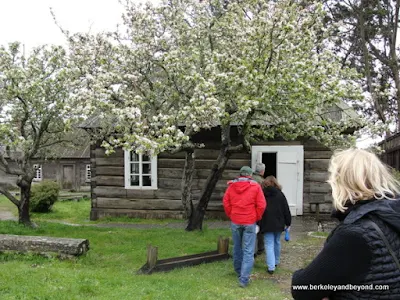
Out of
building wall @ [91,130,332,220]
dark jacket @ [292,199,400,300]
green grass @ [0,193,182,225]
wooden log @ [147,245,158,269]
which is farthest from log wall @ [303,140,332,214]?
dark jacket @ [292,199,400,300]

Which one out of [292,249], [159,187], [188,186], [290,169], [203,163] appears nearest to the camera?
[292,249]

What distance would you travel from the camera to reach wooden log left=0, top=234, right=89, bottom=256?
25.3ft

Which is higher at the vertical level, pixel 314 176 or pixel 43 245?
pixel 314 176

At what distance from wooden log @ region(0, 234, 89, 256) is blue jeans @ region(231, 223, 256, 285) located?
3.14 m

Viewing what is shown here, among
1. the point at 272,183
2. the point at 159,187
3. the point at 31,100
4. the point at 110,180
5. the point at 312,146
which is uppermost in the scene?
the point at 31,100

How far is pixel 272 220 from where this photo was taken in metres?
7.06

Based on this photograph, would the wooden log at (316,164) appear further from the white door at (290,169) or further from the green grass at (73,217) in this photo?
the green grass at (73,217)

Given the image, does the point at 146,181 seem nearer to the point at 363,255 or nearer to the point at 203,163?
the point at 203,163

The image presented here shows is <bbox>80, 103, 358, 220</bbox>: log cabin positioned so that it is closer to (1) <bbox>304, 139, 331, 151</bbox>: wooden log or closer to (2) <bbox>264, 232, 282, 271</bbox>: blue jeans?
(1) <bbox>304, 139, 331, 151</bbox>: wooden log

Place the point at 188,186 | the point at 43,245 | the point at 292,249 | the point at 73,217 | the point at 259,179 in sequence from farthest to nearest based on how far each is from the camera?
1. the point at 73,217
2. the point at 188,186
3. the point at 292,249
4. the point at 43,245
5. the point at 259,179

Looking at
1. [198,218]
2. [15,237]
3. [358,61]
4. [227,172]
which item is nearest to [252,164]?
[227,172]

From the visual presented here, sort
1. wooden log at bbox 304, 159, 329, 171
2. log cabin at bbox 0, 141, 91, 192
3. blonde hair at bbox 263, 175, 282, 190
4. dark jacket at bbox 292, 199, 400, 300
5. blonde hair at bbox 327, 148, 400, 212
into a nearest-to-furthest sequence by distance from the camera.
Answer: dark jacket at bbox 292, 199, 400, 300, blonde hair at bbox 327, 148, 400, 212, blonde hair at bbox 263, 175, 282, 190, wooden log at bbox 304, 159, 329, 171, log cabin at bbox 0, 141, 91, 192

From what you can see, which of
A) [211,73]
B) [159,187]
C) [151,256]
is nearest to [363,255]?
[151,256]

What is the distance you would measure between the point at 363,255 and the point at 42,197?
53.4ft
